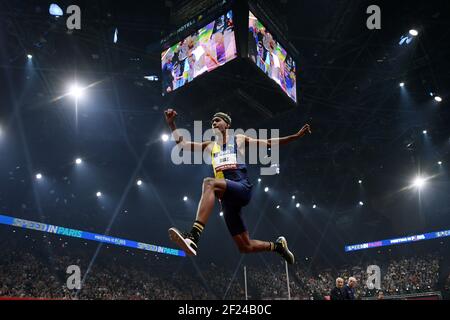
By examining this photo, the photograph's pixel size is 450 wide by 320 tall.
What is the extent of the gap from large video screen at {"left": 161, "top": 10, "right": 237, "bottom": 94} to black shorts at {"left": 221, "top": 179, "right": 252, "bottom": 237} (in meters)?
6.56

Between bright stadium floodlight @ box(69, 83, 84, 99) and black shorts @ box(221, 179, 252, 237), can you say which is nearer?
black shorts @ box(221, 179, 252, 237)

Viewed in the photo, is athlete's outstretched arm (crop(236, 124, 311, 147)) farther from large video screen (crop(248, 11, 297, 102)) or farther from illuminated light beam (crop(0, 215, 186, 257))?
illuminated light beam (crop(0, 215, 186, 257))

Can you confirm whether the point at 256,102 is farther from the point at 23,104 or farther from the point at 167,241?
the point at 167,241

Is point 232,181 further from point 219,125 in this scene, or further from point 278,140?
point 278,140

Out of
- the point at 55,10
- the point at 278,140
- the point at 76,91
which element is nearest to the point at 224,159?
the point at 278,140

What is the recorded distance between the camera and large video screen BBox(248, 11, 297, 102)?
35.3 feet

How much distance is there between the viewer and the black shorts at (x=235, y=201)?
4.60m

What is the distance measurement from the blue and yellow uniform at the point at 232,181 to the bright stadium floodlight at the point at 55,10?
1022 cm

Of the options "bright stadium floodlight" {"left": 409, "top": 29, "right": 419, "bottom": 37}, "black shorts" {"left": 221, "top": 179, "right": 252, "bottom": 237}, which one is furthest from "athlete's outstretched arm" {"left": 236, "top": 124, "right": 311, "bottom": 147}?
"bright stadium floodlight" {"left": 409, "top": 29, "right": 419, "bottom": 37}

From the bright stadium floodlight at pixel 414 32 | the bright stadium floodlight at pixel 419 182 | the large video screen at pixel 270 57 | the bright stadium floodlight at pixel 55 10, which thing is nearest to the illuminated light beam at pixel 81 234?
the bright stadium floodlight at pixel 55 10

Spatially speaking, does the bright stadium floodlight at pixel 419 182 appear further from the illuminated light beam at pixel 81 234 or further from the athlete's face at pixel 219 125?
the athlete's face at pixel 219 125

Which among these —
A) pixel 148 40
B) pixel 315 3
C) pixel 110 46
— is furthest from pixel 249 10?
pixel 110 46

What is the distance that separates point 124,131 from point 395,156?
17.9 m

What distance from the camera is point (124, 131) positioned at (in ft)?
70.9
